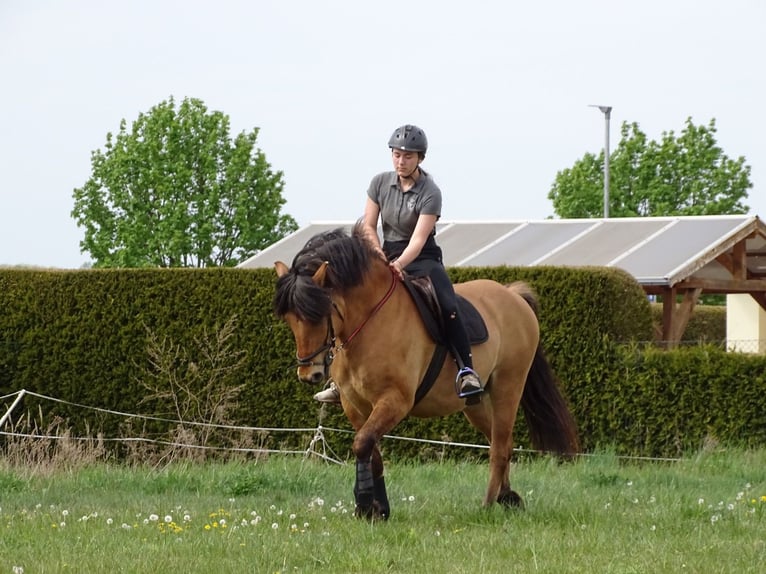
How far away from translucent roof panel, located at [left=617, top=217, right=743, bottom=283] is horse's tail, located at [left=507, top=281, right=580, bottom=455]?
935 cm

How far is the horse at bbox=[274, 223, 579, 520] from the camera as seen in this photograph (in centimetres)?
810

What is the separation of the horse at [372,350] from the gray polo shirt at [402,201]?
1.39 feet

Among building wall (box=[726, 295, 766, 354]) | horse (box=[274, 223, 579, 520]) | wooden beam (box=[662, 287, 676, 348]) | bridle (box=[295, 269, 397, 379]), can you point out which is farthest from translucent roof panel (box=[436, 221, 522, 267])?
bridle (box=[295, 269, 397, 379])

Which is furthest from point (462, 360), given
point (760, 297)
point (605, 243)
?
point (760, 297)

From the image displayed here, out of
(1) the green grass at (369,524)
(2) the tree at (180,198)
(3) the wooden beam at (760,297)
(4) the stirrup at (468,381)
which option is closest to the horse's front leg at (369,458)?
(1) the green grass at (369,524)

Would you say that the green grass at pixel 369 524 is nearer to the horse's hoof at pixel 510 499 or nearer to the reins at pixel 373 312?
the horse's hoof at pixel 510 499

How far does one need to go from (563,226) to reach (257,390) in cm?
924

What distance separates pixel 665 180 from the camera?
51.8 m

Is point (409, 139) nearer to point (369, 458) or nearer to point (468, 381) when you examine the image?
point (468, 381)

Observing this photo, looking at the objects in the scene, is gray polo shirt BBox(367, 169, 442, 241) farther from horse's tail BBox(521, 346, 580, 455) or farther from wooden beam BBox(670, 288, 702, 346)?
wooden beam BBox(670, 288, 702, 346)

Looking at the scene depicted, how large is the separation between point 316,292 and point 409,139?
153 cm

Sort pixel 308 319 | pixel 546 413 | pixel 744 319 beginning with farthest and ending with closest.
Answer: pixel 744 319, pixel 546 413, pixel 308 319

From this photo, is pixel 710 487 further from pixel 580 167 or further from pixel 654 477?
pixel 580 167

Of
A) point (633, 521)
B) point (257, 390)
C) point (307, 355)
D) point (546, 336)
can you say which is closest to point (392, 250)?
point (307, 355)
